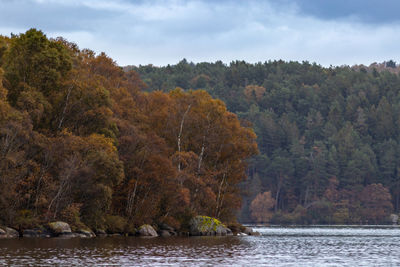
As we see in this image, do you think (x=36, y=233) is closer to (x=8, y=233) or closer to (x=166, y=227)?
(x=8, y=233)

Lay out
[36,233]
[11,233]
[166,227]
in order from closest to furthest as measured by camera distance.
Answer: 1. [11,233]
2. [36,233]
3. [166,227]

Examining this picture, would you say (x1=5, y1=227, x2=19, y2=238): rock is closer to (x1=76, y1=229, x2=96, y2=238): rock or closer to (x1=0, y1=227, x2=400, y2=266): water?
(x1=76, y1=229, x2=96, y2=238): rock

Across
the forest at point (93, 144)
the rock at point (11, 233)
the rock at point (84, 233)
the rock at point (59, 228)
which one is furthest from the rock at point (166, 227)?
the rock at point (11, 233)

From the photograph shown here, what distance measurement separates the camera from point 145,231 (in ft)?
259

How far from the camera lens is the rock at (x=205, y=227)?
85.8m

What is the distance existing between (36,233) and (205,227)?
2529 cm

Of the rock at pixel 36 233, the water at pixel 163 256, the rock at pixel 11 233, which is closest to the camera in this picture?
the water at pixel 163 256

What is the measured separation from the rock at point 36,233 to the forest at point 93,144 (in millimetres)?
584

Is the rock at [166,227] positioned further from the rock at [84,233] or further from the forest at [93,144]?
the rock at [84,233]

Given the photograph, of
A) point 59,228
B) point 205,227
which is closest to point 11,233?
point 59,228

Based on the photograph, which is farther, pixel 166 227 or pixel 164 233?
pixel 166 227

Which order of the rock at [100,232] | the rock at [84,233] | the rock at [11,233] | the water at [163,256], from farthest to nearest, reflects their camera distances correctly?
1. the rock at [100,232]
2. the rock at [84,233]
3. the rock at [11,233]
4. the water at [163,256]

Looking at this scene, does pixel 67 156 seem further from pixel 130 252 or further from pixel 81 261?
pixel 81 261

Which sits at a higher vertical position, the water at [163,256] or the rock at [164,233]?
the rock at [164,233]
